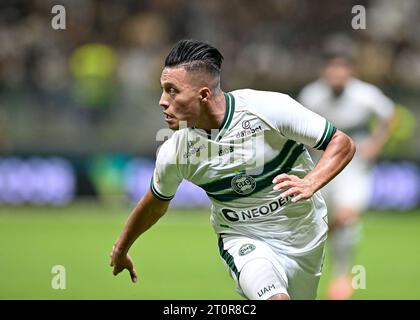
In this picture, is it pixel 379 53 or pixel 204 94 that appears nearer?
pixel 204 94

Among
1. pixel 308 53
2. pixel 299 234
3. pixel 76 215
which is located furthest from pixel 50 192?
pixel 299 234

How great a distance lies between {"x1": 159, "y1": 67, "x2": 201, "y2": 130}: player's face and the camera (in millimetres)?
5441

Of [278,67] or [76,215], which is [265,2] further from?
[76,215]

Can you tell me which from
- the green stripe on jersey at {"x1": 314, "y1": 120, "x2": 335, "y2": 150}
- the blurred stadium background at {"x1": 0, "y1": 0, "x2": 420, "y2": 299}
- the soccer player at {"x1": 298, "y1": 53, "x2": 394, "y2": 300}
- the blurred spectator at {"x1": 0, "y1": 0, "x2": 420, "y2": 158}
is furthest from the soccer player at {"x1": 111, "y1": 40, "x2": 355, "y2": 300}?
the blurred spectator at {"x1": 0, "y1": 0, "x2": 420, "y2": 158}

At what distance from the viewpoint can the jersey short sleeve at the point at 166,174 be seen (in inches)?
223

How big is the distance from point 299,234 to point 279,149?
583 millimetres

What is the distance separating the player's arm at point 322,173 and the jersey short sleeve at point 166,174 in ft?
2.59

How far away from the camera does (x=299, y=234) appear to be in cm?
580

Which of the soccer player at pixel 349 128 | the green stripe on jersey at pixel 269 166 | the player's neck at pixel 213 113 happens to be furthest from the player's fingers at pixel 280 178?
the soccer player at pixel 349 128

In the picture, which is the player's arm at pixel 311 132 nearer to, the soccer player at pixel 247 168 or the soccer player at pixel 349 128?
the soccer player at pixel 247 168

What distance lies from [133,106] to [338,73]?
659 centimetres

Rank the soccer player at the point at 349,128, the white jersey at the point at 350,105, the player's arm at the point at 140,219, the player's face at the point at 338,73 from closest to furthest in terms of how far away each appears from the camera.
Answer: the player's arm at the point at 140,219 → the soccer player at the point at 349,128 → the player's face at the point at 338,73 → the white jersey at the point at 350,105
